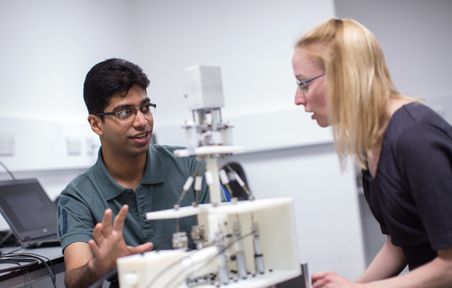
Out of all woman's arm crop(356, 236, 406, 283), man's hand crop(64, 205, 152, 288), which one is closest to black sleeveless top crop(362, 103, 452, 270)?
woman's arm crop(356, 236, 406, 283)

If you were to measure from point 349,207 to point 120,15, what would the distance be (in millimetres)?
1966

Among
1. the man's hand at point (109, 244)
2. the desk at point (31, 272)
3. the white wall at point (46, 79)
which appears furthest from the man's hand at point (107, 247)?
the white wall at point (46, 79)

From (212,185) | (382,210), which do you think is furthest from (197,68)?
(382,210)

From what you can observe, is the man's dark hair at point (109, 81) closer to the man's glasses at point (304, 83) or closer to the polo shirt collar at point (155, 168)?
the polo shirt collar at point (155, 168)

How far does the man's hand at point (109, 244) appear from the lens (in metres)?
1.31

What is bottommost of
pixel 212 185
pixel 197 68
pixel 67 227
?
pixel 67 227

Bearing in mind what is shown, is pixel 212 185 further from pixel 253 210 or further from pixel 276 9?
pixel 276 9

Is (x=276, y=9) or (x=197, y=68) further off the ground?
(x=276, y=9)

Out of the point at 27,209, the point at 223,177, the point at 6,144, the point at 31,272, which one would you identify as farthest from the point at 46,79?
the point at 223,177

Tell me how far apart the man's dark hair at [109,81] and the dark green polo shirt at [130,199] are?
0.22 metres

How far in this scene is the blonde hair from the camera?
1.25 metres

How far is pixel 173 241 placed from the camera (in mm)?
1199

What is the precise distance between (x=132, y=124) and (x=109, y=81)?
16 cm

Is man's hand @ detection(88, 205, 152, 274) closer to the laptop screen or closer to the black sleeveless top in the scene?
the black sleeveless top
